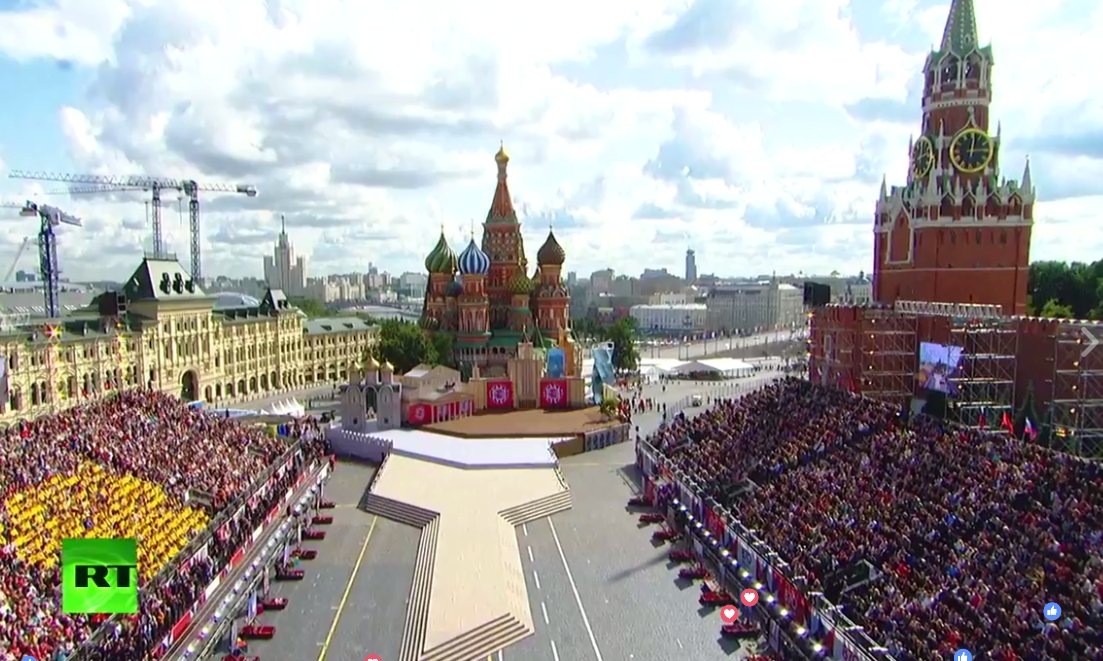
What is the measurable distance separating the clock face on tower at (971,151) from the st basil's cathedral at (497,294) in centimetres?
3143

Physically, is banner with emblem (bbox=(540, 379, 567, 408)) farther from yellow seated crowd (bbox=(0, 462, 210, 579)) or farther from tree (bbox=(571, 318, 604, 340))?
tree (bbox=(571, 318, 604, 340))

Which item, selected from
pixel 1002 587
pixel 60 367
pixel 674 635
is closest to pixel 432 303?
pixel 60 367

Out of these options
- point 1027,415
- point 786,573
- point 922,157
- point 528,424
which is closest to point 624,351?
point 528,424

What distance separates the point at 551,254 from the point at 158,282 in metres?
30.7

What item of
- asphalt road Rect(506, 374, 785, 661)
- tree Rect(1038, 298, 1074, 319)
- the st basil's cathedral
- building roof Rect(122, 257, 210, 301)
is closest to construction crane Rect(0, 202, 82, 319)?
building roof Rect(122, 257, 210, 301)

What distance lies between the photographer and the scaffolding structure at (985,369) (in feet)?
103

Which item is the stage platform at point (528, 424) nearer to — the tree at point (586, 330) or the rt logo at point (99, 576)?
the rt logo at point (99, 576)

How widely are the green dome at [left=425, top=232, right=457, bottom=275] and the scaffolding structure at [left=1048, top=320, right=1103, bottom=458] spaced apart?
47.4m

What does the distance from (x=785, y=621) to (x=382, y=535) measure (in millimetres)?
16542

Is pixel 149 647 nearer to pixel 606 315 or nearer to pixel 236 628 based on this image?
pixel 236 628

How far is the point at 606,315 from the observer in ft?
601

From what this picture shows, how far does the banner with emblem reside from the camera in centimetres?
5753

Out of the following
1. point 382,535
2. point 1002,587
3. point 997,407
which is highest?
point 997,407

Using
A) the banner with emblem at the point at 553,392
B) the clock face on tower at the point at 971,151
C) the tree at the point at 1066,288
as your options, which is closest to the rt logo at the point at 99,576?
Answer: the clock face on tower at the point at 971,151
